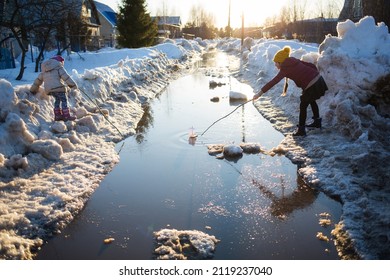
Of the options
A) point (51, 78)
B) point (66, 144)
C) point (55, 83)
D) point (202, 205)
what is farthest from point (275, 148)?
point (51, 78)

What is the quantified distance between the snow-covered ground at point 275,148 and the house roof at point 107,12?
133 feet

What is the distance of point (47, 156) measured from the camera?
5.16m

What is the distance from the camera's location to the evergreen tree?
25.5m

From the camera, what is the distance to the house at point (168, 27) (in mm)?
55938

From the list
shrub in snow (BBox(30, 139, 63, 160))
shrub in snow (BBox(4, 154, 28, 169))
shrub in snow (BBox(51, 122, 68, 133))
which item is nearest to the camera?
shrub in snow (BBox(4, 154, 28, 169))

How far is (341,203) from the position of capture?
4012mm

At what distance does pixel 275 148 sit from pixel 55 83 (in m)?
4.34

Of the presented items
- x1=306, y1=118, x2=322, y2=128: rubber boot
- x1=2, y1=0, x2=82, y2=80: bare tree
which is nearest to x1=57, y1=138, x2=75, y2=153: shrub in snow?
x1=306, y1=118, x2=322, y2=128: rubber boot

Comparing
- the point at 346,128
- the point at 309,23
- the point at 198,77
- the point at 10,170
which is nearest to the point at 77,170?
the point at 10,170

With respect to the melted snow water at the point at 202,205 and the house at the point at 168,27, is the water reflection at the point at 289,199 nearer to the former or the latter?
the melted snow water at the point at 202,205

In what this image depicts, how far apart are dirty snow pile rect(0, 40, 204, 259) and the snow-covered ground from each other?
0.01m

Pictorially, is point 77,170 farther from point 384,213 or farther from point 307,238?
point 384,213

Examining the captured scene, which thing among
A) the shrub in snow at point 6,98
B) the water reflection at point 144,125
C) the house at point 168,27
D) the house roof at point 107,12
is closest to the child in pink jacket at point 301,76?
the water reflection at point 144,125

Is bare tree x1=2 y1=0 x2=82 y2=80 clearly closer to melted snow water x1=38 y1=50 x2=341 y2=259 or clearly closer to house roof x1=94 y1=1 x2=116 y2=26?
melted snow water x1=38 y1=50 x2=341 y2=259
